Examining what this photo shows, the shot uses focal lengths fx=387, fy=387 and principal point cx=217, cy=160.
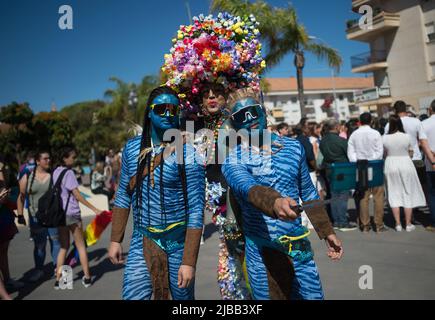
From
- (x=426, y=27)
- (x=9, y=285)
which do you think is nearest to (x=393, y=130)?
(x=9, y=285)

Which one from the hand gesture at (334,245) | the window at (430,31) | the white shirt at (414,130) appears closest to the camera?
the hand gesture at (334,245)

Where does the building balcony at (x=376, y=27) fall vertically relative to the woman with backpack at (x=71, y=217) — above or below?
above

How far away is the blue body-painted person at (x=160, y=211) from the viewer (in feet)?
7.97

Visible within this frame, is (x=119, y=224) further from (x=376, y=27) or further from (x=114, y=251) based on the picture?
(x=376, y=27)

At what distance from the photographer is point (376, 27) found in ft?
86.3

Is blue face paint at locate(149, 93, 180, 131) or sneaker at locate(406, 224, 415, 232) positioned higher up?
blue face paint at locate(149, 93, 180, 131)

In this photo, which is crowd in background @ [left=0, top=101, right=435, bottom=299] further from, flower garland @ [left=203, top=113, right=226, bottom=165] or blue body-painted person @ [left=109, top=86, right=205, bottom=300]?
blue body-painted person @ [left=109, top=86, right=205, bottom=300]

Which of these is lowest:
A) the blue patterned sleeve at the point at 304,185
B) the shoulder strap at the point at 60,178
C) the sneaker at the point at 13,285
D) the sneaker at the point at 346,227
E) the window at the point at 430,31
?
the sneaker at the point at 13,285

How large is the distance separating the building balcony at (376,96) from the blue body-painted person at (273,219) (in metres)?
29.0

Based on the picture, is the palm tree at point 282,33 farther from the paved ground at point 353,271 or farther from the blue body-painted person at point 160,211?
the blue body-painted person at point 160,211

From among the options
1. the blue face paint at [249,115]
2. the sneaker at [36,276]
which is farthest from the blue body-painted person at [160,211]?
the sneaker at [36,276]

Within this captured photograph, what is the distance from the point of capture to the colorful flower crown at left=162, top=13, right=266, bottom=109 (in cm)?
295

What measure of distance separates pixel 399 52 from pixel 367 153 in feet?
79.0

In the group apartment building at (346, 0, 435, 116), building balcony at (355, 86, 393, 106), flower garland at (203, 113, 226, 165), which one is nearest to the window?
apartment building at (346, 0, 435, 116)
